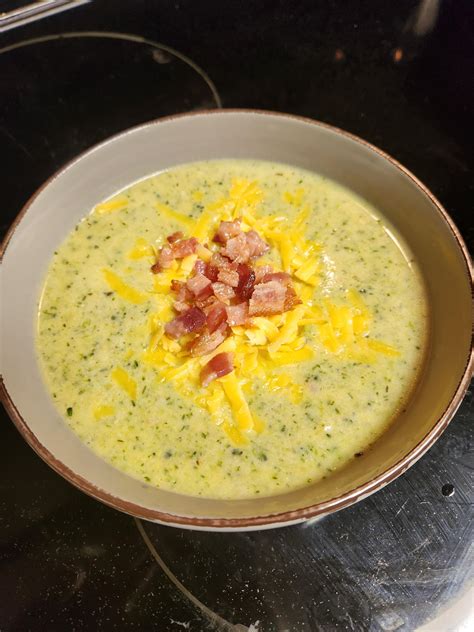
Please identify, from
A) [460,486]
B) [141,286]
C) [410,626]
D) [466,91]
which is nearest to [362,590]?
[410,626]

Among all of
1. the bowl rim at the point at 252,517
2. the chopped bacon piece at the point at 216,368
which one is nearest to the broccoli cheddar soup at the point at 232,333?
the chopped bacon piece at the point at 216,368

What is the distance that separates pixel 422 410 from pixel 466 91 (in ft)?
5.94

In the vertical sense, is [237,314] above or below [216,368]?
above

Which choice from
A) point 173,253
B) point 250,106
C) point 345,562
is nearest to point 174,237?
point 173,253

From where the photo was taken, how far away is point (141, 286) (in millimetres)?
2156

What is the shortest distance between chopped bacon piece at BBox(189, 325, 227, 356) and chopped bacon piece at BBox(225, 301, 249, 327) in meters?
0.04

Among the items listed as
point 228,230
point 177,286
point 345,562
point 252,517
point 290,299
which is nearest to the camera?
point 252,517

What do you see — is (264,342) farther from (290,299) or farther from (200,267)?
(200,267)

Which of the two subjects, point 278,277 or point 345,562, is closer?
point 345,562

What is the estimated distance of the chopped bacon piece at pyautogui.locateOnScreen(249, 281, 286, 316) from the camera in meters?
1.93

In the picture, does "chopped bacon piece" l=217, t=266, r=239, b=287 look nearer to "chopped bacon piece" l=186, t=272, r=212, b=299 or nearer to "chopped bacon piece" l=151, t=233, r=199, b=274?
"chopped bacon piece" l=186, t=272, r=212, b=299

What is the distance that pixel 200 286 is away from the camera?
2021 millimetres

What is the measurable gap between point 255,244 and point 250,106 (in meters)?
1.10

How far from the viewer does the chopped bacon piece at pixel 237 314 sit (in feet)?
6.30
